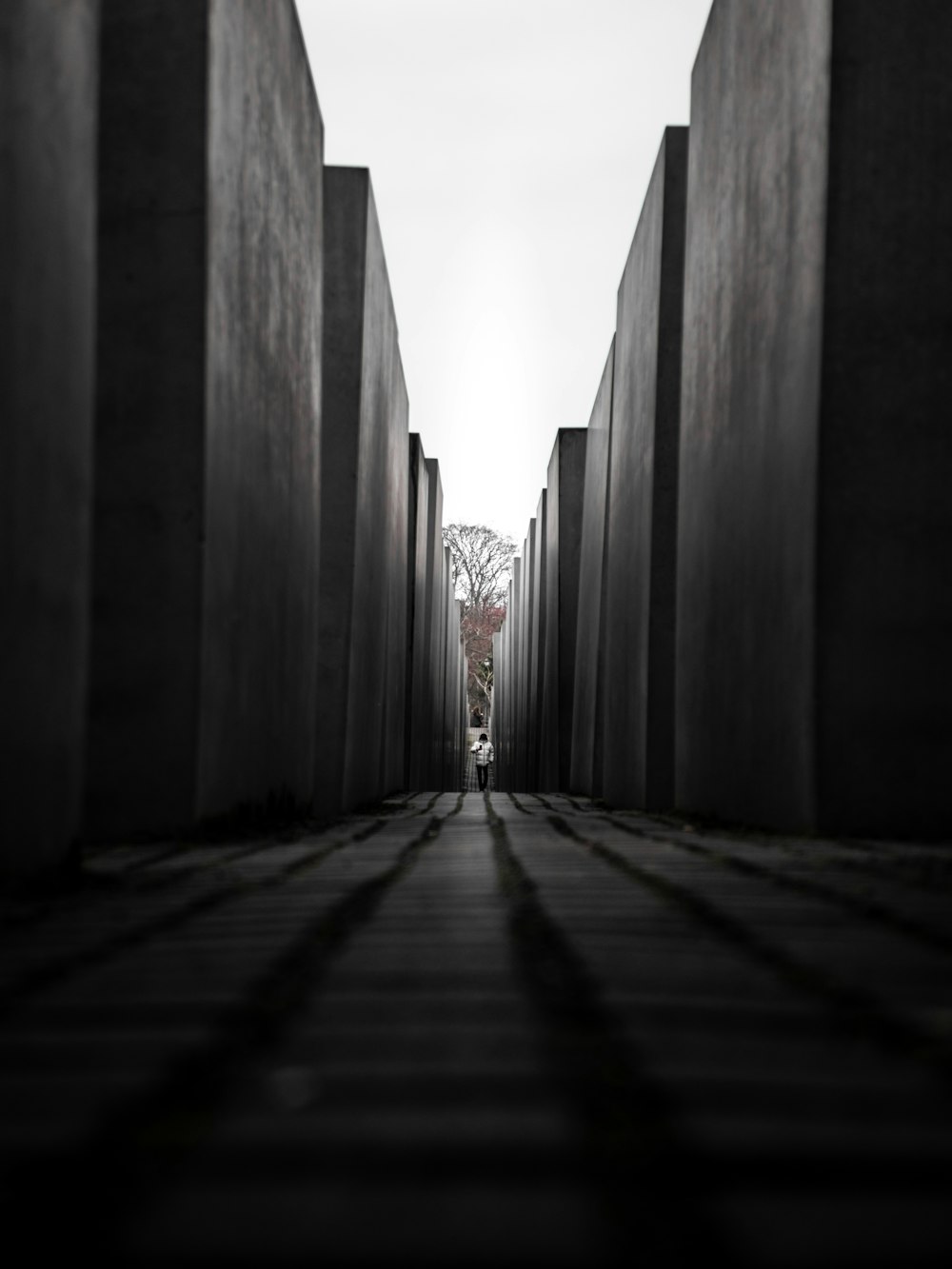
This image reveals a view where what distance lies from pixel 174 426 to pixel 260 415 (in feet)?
4.67

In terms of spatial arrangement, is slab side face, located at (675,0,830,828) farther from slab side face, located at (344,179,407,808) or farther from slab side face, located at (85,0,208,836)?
slab side face, located at (344,179,407,808)

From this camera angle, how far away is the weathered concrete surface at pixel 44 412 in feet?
10.9

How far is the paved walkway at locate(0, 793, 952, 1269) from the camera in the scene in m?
1.16

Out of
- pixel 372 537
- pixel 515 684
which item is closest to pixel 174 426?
pixel 372 537

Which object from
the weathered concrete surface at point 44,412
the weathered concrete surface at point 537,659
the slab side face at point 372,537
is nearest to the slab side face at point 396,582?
the slab side face at point 372,537

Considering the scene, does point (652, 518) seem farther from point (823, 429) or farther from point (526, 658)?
point (526, 658)

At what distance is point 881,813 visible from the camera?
5.67 m

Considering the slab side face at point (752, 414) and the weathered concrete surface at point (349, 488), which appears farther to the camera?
the weathered concrete surface at point (349, 488)

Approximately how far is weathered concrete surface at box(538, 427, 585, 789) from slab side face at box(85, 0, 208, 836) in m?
14.0

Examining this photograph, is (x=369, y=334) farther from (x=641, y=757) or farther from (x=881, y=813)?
(x=881, y=813)

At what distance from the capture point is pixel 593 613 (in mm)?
15617

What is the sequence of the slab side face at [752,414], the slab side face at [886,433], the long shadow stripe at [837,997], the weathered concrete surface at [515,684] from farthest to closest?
the weathered concrete surface at [515,684] < the slab side face at [752,414] < the slab side face at [886,433] < the long shadow stripe at [837,997]

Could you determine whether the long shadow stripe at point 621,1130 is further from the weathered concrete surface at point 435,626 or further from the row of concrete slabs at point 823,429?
the weathered concrete surface at point 435,626

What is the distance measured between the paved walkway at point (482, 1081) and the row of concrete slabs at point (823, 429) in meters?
2.39
